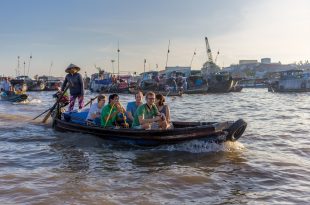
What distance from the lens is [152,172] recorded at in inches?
315

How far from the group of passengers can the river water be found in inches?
24.1

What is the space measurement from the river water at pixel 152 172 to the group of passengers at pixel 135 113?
611 mm

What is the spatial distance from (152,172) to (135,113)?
8.25ft

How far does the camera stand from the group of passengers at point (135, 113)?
955 cm

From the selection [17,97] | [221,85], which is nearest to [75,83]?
[17,97]

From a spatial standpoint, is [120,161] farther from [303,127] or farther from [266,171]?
[303,127]

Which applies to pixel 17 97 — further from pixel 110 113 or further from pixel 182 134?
pixel 182 134

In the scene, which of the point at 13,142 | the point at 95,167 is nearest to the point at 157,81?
the point at 13,142

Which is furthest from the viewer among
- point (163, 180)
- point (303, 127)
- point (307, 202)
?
point (303, 127)

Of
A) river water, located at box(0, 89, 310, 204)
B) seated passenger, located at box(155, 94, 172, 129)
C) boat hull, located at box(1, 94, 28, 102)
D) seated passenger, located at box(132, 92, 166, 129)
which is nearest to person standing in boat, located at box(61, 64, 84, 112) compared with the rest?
river water, located at box(0, 89, 310, 204)

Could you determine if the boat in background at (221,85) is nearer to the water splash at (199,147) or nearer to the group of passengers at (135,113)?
the group of passengers at (135,113)

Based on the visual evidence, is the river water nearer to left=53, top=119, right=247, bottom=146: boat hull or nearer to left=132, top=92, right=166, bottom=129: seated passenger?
left=53, top=119, right=247, bottom=146: boat hull

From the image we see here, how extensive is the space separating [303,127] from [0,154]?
11.0m

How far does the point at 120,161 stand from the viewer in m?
8.99
